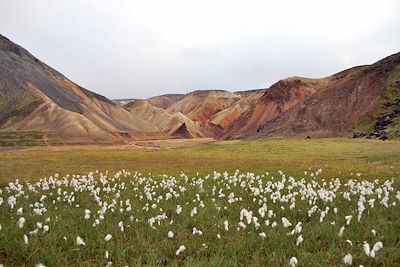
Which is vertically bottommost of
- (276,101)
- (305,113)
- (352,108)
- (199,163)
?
(199,163)

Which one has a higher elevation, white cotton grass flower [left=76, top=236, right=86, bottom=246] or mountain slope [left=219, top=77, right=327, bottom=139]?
mountain slope [left=219, top=77, right=327, bottom=139]

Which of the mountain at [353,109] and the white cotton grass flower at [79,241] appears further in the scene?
the mountain at [353,109]

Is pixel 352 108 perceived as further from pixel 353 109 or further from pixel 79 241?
pixel 79 241

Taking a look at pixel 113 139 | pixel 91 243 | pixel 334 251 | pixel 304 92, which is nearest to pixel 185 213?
pixel 91 243

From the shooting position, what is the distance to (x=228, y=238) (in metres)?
9.57

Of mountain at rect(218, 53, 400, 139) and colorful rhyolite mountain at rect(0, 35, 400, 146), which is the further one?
colorful rhyolite mountain at rect(0, 35, 400, 146)

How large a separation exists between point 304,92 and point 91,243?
615 feet

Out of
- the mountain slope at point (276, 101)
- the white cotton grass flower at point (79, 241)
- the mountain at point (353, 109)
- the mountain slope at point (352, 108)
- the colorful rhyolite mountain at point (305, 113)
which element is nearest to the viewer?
the white cotton grass flower at point (79, 241)

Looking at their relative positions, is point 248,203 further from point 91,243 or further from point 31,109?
point 31,109

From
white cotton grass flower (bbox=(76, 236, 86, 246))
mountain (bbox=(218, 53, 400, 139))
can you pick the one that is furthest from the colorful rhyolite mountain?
white cotton grass flower (bbox=(76, 236, 86, 246))

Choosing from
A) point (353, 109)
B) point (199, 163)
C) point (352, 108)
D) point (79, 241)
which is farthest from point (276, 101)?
point (79, 241)

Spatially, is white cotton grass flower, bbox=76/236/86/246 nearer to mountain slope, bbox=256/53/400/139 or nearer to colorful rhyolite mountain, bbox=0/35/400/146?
colorful rhyolite mountain, bbox=0/35/400/146

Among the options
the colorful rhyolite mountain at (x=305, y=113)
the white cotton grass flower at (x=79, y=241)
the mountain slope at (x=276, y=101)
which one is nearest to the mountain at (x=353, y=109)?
the colorful rhyolite mountain at (x=305, y=113)

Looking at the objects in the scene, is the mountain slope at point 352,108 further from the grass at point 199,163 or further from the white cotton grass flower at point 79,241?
the white cotton grass flower at point 79,241
